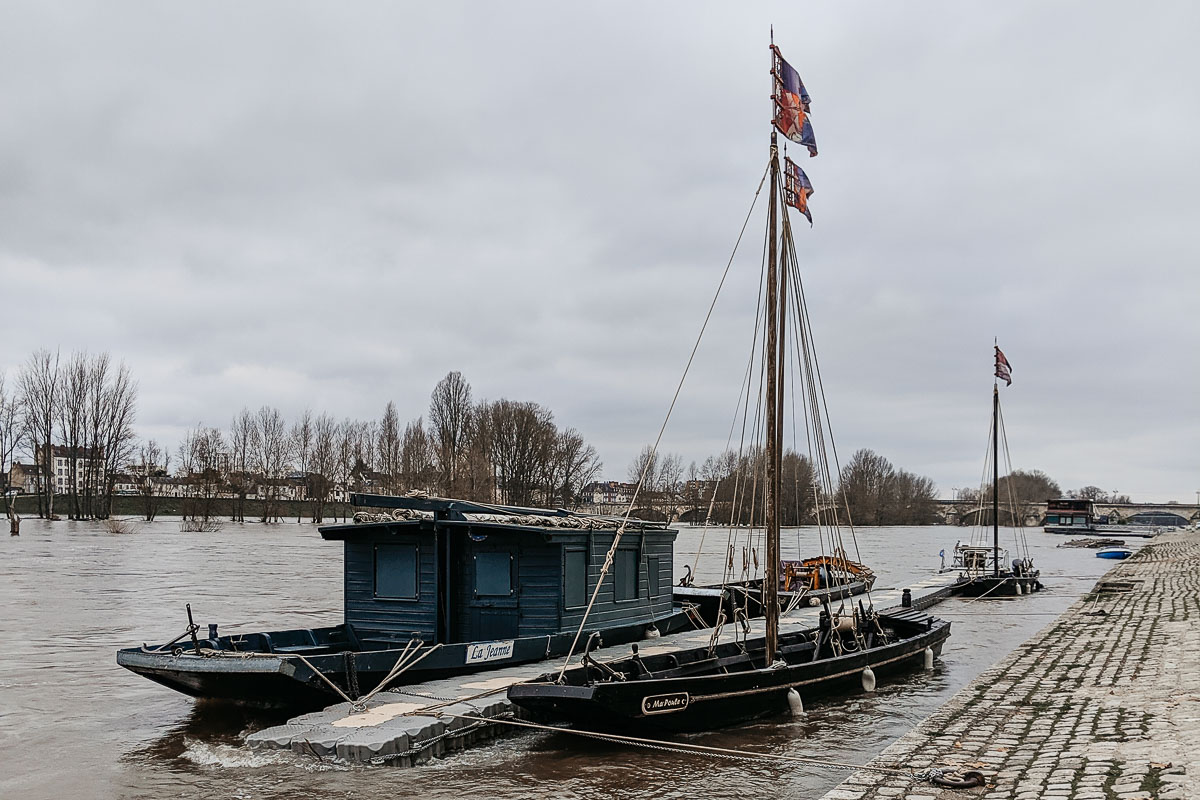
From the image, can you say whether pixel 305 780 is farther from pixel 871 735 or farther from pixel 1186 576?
pixel 1186 576

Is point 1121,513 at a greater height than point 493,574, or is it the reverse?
point 493,574

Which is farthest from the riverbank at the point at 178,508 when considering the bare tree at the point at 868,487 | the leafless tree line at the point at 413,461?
the bare tree at the point at 868,487

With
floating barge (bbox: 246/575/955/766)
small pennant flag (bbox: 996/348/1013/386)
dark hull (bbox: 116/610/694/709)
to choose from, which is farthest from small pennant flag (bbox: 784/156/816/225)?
small pennant flag (bbox: 996/348/1013/386)

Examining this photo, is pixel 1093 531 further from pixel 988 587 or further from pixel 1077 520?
pixel 988 587

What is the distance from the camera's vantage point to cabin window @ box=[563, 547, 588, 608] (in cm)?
1748

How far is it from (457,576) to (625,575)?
3.93 metres

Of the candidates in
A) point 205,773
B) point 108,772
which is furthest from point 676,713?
point 108,772

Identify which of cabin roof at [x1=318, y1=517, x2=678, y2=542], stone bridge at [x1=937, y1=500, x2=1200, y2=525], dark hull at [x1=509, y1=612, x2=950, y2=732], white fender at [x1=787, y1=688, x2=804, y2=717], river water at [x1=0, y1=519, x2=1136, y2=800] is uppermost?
cabin roof at [x1=318, y1=517, x2=678, y2=542]

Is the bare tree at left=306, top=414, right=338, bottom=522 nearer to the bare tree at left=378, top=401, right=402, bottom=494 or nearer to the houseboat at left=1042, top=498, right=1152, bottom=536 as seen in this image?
the bare tree at left=378, top=401, right=402, bottom=494

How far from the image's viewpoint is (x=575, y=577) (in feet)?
58.5

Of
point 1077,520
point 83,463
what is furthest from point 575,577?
point 1077,520

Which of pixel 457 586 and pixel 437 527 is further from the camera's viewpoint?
pixel 457 586

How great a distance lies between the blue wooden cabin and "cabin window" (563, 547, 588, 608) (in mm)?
19

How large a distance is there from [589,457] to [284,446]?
4096cm
